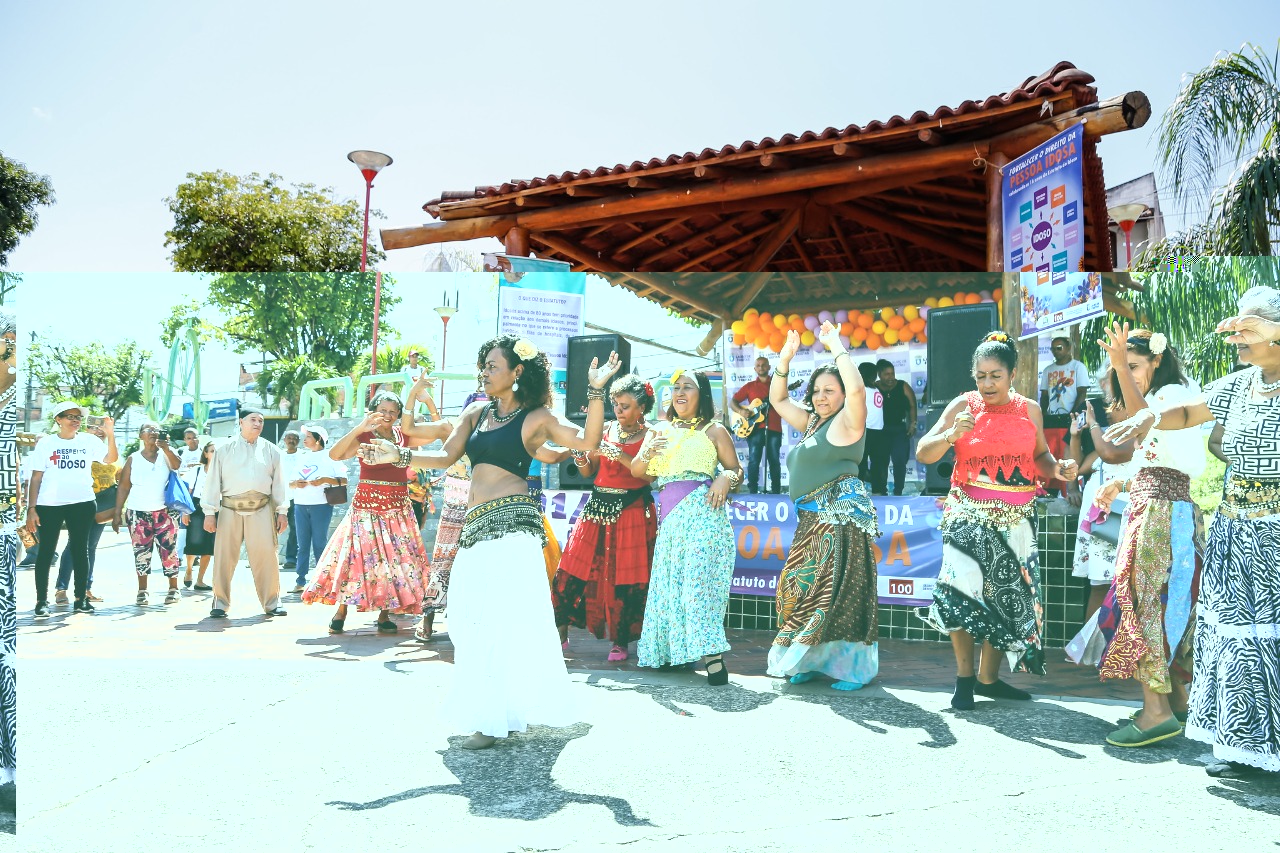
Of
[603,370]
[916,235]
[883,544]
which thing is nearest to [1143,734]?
[883,544]

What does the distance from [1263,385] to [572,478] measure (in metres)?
2.91

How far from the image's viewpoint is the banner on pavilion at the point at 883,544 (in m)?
4.11

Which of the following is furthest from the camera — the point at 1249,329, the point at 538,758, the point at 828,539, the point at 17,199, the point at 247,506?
the point at 17,199

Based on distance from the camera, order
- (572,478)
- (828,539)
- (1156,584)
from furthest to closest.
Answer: (572,478) < (828,539) < (1156,584)

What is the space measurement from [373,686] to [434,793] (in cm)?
66

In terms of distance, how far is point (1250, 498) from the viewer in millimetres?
3486

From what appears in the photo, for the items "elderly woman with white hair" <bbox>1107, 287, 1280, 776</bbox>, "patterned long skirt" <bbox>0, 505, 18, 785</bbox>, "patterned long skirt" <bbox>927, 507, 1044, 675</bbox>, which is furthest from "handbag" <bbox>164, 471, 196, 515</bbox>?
"elderly woman with white hair" <bbox>1107, 287, 1280, 776</bbox>

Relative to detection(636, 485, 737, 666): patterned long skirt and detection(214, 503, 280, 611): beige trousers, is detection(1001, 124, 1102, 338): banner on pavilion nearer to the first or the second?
detection(636, 485, 737, 666): patterned long skirt

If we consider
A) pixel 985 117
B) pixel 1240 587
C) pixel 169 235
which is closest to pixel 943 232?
pixel 985 117

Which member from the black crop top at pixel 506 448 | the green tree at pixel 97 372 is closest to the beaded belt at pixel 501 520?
the black crop top at pixel 506 448

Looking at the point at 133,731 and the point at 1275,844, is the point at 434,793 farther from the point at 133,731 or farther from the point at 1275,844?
the point at 1275,844

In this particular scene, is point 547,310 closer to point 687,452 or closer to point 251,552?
point 687,452

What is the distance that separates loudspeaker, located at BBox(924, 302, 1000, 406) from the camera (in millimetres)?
4012

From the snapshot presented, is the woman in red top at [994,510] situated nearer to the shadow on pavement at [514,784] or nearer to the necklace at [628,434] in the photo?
the necklace at [628,434]
